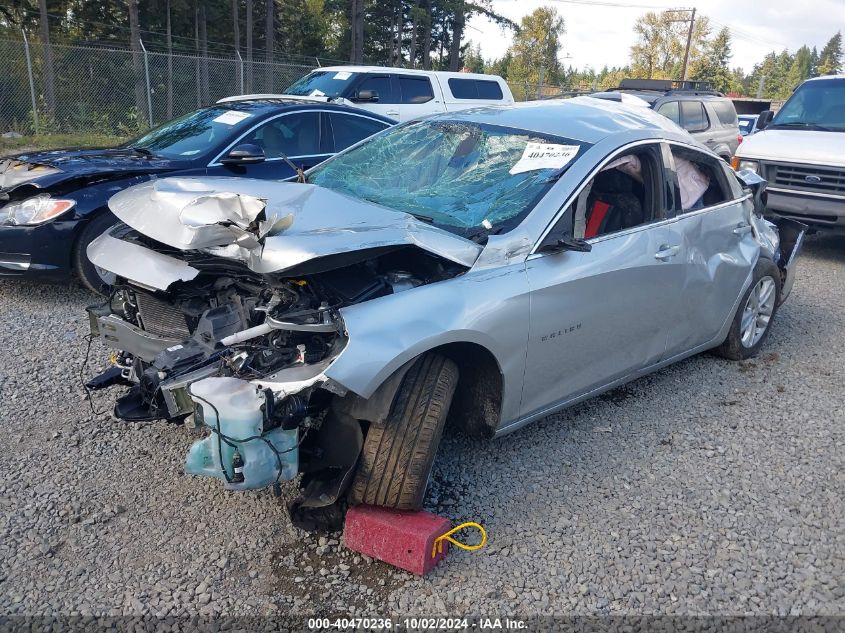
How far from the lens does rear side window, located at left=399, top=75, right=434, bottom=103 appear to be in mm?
11938

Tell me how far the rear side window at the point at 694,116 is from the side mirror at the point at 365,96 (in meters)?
4.91

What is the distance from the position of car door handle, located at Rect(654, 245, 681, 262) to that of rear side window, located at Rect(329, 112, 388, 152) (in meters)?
4.16

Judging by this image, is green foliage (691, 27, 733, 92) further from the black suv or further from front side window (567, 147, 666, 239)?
front side window (567, 147, 666, 239)

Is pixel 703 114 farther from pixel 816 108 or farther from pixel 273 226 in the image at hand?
pixel 273 226

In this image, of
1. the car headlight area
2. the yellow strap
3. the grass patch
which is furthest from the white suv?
the grass patch

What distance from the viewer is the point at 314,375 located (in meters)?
2.60

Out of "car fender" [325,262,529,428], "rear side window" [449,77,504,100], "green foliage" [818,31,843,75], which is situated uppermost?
"green foliage" [818,31,843,75]

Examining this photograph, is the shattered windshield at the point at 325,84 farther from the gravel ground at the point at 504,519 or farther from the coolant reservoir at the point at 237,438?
the coolant reservoir at the point at 237,438

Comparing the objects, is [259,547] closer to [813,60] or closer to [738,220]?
[738,220]

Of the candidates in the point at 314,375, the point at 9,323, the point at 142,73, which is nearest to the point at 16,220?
the point at 9,323

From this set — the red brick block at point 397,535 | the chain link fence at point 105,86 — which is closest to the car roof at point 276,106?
the red brick block at point 397,535

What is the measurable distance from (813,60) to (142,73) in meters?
144

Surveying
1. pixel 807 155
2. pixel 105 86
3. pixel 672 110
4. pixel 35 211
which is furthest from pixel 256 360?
pixel 105 86

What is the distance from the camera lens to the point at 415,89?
12117 millimetres
